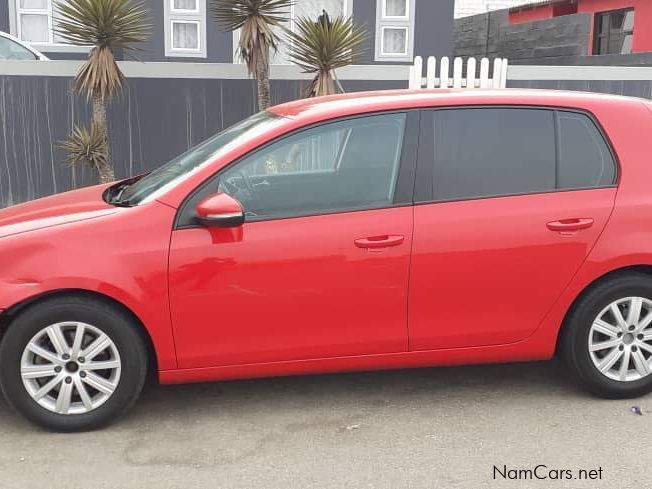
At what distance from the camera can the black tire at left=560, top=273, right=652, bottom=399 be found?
397 centimetres

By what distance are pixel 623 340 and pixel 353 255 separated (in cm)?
159

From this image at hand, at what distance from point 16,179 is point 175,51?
4.63 metres

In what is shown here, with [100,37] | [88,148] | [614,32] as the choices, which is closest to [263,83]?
[100,37]

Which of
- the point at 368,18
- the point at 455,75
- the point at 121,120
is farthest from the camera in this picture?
the point at 368,18

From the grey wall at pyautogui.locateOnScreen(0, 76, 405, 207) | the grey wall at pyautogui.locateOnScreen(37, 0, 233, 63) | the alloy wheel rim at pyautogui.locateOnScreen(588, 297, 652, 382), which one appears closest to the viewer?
the alloy wheel rim at pyautogui.locateOnScreen(588, 297, 652, 382)

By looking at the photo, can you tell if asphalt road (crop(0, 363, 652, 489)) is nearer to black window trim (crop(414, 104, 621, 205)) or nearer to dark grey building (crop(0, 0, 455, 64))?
black window trim (crop(414, 104, 621, 205))

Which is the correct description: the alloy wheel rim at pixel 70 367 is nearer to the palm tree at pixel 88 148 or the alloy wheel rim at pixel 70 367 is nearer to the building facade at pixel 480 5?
the palm tree at pixel 88 148

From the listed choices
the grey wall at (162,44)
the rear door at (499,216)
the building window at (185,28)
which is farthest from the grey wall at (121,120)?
the rear door at (499,216)

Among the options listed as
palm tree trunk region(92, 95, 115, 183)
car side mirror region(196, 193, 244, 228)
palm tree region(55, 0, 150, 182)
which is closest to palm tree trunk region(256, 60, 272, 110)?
palm tree region(55, 0, 150, 182)

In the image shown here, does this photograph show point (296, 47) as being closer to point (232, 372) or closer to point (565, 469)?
point (232, 372)

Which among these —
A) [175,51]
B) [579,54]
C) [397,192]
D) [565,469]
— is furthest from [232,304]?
[579,54]

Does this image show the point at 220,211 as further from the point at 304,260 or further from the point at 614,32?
the point at 614,32

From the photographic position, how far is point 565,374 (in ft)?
14.8

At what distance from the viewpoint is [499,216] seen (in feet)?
12.7
